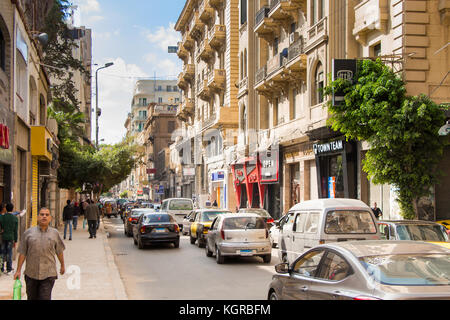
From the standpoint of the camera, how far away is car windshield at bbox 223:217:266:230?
17.5 m

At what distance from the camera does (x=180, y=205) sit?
34.5m

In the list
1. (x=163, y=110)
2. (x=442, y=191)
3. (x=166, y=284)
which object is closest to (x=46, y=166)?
(x=166, y=284)

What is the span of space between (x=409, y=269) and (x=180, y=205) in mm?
29003

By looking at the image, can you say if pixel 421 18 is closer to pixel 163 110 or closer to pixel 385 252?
pixel 385 252

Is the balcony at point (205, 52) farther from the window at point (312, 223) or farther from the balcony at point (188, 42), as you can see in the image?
the window at point (312, 223)

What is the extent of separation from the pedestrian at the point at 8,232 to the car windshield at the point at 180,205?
19996mm

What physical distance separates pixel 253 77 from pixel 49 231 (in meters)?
32.6

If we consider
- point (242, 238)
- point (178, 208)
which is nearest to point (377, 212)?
point (242, 238)

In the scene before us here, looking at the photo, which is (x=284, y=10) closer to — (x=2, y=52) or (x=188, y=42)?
(x=2, y=52)

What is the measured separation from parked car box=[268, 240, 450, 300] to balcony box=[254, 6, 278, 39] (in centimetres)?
2959

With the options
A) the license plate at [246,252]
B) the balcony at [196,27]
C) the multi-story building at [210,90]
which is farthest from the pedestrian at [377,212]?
the balcony at [196,27]

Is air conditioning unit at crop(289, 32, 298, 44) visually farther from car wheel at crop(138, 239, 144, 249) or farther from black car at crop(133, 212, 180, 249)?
car wheel at crop(138, 239, 144, 249)

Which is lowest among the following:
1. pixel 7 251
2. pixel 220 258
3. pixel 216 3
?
pixel 220 258

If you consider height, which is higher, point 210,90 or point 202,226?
point 210,90
